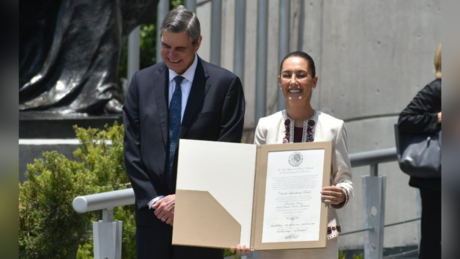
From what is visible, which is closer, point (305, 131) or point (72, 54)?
point (305, 131)

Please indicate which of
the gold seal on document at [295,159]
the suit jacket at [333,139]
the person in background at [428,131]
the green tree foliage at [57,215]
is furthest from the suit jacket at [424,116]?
the gold seal on document at [295,159]

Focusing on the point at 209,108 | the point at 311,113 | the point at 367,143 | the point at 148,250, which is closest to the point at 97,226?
the point at 148,250

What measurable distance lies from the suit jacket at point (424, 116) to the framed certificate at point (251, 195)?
6.77 ft

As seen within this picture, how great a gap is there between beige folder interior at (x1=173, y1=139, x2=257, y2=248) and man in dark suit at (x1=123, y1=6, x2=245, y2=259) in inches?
5.7

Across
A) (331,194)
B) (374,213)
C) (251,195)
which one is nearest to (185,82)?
(251,195)

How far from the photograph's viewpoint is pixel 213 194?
2.59 m

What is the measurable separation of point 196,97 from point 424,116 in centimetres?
212

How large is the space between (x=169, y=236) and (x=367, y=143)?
7.32 meters

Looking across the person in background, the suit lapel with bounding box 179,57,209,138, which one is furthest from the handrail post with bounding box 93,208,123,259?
the person in background

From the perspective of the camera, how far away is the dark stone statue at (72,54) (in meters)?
6.60

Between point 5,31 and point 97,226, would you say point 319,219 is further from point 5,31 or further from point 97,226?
point 5,31

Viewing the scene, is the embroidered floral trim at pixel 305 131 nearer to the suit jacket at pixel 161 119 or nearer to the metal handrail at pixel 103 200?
the suit jacket at pixel 161 119

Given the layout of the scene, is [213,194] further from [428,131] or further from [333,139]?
[428,131]

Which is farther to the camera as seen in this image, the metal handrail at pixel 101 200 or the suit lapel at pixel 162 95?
the metal handrail at pixel 101 200
